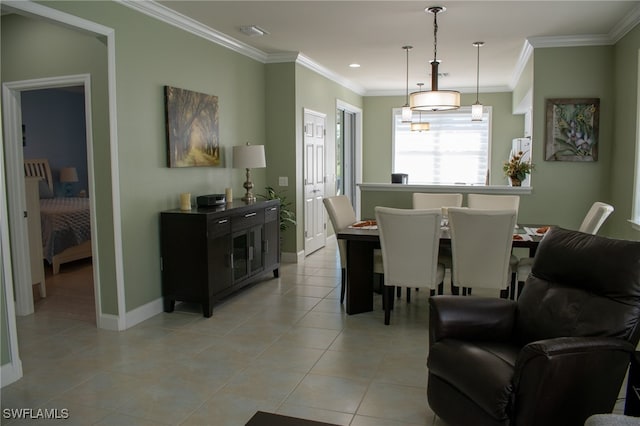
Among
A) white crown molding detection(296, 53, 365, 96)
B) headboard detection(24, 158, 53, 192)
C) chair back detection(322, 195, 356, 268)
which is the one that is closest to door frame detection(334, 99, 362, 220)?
white crown molding detection(296, 53, 365, 96)

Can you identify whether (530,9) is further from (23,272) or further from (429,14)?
(23,272)

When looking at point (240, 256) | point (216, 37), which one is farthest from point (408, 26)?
point (240, 256)

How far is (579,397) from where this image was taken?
6.92ft

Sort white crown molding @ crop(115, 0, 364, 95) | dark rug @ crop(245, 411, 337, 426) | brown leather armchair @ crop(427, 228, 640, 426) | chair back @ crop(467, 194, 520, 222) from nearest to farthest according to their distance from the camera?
dark rug @ crop(245, 411, 337, 426) < brown leather armchair @ crop(427, 228, 640, 426) < white crown molding @ crop(115, 0, 364, 95) < chair back @ crop(467, 194, 520, 222)

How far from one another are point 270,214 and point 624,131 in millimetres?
3694

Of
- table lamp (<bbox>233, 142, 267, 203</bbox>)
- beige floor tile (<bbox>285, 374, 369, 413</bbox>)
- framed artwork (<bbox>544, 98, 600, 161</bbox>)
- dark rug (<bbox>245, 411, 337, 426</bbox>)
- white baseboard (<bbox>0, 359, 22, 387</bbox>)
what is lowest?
beige floor tile (<bbox>285, 374, 369, 413</bbox>)

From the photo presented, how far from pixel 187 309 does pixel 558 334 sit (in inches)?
125

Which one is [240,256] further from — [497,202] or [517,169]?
[517,169]

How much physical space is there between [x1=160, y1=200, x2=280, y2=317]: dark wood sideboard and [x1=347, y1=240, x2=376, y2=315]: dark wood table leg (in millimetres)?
1113

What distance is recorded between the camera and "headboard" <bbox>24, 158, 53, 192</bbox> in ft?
24.8

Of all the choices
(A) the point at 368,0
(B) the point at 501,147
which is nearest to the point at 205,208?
(A) the point at 368,0

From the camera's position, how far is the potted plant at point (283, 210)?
6.36m

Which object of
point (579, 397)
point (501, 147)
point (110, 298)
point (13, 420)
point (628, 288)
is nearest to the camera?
point (579, 397)

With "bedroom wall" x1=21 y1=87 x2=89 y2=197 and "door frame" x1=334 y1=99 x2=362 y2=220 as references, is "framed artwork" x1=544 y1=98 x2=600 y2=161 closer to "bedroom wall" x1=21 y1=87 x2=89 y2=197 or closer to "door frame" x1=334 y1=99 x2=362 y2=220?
"door frame" x1=334 y1=99 x2=362 y2=220
